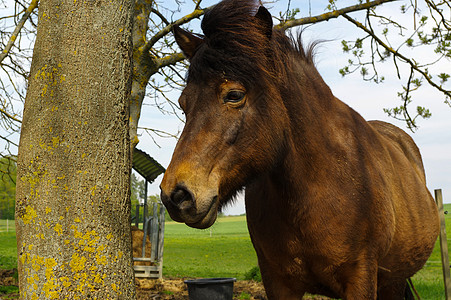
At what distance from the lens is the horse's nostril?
201cm

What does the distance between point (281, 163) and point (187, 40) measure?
1.05 m

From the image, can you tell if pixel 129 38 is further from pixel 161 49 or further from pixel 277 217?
pixel 161 49

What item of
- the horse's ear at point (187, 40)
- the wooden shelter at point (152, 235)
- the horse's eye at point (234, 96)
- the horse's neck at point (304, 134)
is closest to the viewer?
the horse's eye at point (234, 96)

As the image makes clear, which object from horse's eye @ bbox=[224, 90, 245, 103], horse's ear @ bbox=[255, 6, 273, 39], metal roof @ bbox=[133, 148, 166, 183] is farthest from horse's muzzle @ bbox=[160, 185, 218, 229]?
metal roof @ bbox=[133, 148, 166, 183]

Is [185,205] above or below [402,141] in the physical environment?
below

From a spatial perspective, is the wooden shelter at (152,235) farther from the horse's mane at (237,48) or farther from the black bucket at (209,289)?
the horse's mane at (237,48)

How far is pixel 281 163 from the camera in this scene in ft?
8.83

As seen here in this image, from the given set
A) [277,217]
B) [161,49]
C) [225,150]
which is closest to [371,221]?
[277,217]

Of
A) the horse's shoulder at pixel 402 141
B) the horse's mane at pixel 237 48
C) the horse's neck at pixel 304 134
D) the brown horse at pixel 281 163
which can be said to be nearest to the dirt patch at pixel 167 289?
the horse's shoulder at pixel 402 141

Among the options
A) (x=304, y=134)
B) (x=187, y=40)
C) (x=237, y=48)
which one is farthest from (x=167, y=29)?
(x=304, y=134)

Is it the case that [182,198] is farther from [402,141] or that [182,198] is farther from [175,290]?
[175,290]

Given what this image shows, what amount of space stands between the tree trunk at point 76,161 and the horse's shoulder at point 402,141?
11.8 feet

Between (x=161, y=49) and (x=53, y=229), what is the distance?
4742 millimetres

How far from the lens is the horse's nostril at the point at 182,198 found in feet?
6.58
